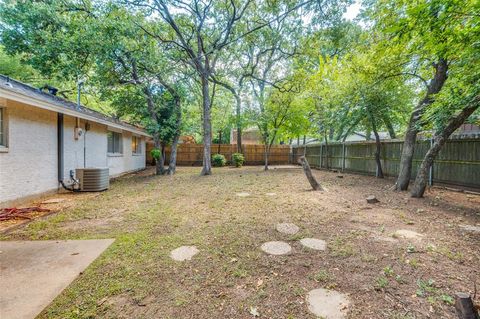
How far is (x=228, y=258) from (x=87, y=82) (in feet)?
33.5

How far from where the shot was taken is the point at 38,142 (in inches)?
203

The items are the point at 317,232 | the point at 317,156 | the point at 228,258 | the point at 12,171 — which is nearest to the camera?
the point at 228,258

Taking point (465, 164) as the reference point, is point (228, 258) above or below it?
below

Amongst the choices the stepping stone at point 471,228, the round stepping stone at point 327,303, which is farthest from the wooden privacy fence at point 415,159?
the round stepping stone at point 327,303

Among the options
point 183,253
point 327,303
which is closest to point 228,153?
point 183,253

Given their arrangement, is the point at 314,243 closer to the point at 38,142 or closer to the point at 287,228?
the point at 287,228

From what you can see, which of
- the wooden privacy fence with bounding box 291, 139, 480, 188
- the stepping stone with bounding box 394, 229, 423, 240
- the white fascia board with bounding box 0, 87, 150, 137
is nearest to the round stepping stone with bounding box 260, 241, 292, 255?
the stepping stone with bounding box 394, 229, 423, 240

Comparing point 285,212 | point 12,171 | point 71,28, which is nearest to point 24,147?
point 12,171

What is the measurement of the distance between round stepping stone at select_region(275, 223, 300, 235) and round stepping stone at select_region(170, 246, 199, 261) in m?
1.27

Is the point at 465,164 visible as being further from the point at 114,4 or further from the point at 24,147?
the point at 114,4

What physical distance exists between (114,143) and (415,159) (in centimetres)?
1191

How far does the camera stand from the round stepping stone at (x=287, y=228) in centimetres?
307

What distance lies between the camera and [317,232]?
3.05m

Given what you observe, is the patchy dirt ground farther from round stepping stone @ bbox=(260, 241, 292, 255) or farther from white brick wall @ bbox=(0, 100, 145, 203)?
white brick wall @ bbox=(0, 100, 145, 203)
